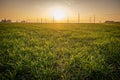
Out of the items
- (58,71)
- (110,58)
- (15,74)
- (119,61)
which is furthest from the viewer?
(110,58)

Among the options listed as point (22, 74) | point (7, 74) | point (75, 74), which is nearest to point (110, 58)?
point (75, 74)

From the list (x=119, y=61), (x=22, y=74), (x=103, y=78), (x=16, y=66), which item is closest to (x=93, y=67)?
(x=103, y=78)

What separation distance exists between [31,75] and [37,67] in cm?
38

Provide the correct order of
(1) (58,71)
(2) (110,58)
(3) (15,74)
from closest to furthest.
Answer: (3) (15,74) < (1) (58,71) < (2) (110,58)

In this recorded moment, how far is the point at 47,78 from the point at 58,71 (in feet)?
1.54

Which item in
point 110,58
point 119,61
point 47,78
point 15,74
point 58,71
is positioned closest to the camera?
point 47,78

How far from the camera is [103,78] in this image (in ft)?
9.83

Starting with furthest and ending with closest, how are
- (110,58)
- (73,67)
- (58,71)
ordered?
(110,58), (73,67), (58,71)

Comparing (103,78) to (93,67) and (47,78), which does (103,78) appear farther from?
(47,78)

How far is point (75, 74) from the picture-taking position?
3.14 m

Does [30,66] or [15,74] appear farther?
[30,66]

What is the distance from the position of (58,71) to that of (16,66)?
3.61ft

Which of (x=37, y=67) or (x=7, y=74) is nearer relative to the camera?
(x=7, y=74)

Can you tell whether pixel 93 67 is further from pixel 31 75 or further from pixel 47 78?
pixel 31 75
